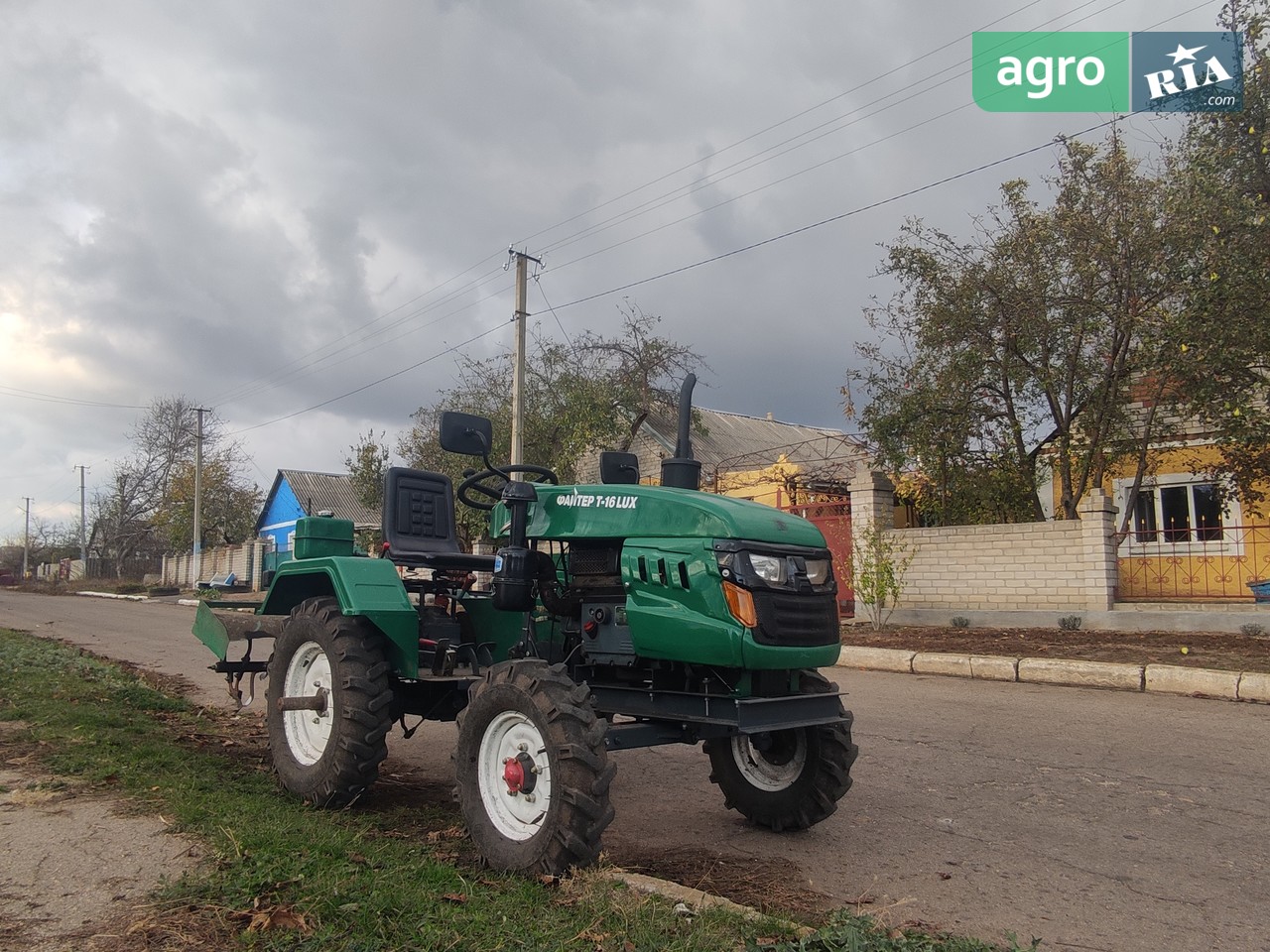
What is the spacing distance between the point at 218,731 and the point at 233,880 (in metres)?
4.06

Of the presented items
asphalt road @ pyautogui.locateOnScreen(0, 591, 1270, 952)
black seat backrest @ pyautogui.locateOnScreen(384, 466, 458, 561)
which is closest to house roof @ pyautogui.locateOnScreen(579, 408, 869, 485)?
asphalt road @ pyautogui.locateOnScreen(0, 591, 1270, 952)

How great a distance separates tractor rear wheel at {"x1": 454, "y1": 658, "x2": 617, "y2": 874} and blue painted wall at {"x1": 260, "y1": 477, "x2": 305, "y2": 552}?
4632 cm

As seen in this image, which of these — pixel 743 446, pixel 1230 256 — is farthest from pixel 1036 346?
pixel 743 446

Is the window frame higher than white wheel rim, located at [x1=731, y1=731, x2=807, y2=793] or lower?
higher

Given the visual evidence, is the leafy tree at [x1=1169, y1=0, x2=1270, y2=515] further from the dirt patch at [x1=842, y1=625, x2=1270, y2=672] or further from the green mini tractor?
the green mini tractor

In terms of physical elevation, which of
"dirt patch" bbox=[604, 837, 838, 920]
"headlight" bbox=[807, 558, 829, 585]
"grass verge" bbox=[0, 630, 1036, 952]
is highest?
"headlight" bbox=[807, 558, 829, 585]

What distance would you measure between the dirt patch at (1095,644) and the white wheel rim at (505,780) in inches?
343

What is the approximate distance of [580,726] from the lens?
12.1ft

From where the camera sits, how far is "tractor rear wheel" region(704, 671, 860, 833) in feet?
15.0

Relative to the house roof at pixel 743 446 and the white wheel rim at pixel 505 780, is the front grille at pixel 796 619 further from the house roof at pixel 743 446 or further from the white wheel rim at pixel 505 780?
the house roof at pixel 743 446

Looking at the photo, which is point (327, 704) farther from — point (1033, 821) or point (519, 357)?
point (519, 357)

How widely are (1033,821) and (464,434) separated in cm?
359

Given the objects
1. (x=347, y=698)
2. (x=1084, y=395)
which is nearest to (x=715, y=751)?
(x=347, y=698)

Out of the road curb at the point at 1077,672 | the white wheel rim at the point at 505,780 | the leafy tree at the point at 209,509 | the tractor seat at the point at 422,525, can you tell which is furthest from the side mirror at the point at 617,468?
the leafy tree at the point at 209,509
